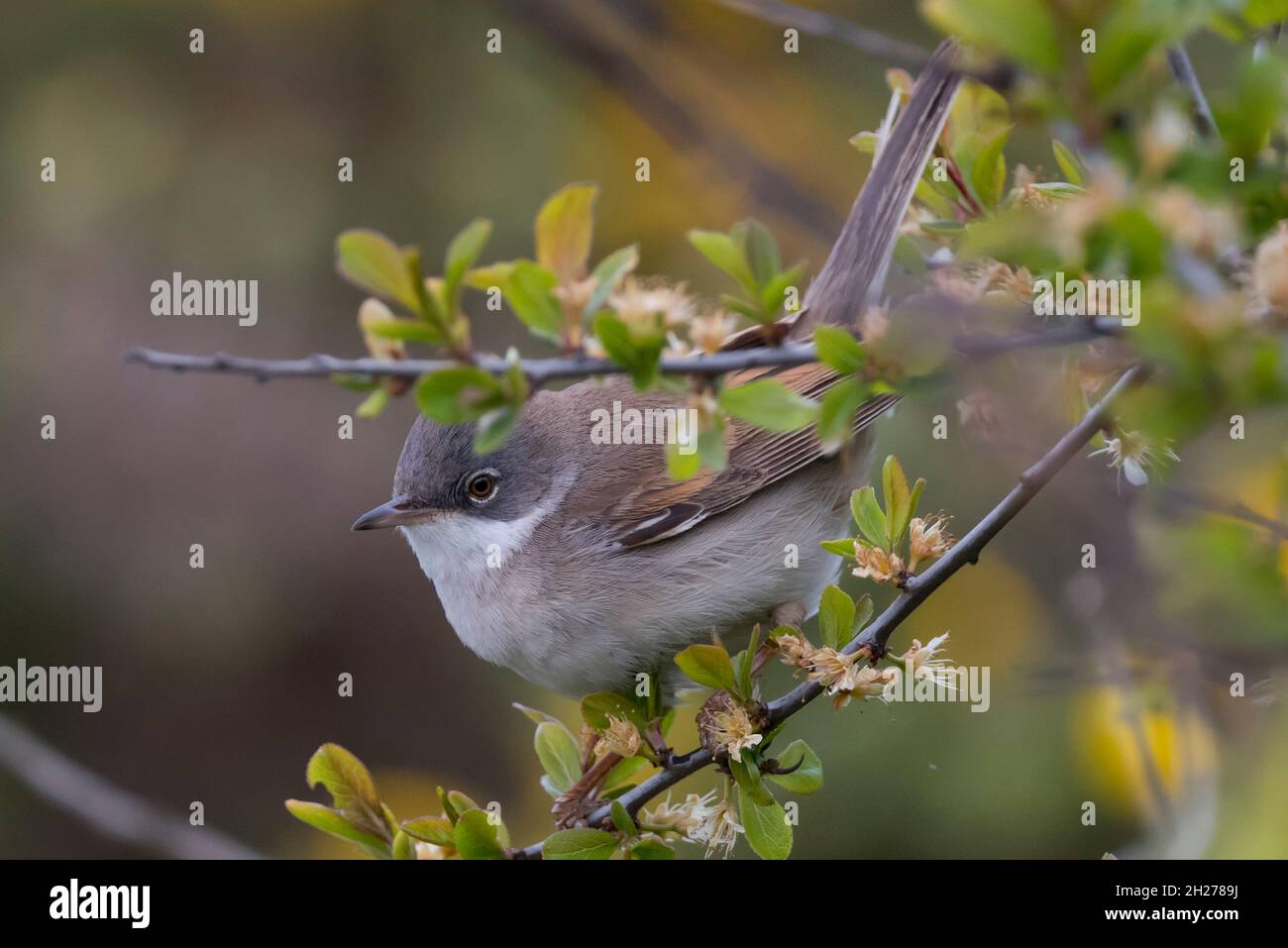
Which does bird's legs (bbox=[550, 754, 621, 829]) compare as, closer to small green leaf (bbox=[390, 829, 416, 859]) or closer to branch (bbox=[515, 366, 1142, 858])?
branch (bbox=[515, 366, 1142, 858])

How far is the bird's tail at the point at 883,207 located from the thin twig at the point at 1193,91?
593 mm

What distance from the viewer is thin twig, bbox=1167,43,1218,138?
165 centimetres

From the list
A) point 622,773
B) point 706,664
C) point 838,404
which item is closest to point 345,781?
point 622,773

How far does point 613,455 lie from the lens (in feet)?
12.0

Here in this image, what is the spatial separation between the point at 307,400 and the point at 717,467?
494cm

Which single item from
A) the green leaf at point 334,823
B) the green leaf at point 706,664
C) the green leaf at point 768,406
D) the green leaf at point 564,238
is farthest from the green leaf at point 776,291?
the green leaf at point 334,823

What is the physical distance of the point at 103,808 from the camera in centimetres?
427

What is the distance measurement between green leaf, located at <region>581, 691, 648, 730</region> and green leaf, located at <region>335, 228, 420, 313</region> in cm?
123

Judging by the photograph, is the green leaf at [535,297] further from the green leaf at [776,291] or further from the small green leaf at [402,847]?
the small green leaf at [402,847]

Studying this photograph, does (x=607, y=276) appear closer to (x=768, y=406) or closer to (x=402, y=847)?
(x=768, y=406)

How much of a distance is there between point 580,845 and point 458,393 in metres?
1.24

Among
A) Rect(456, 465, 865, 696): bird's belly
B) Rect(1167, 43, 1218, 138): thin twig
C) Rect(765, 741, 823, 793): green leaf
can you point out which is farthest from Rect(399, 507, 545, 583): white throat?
Rect(1167, 43, 1218, 138): thin twig

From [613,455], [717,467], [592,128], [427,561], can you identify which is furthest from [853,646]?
[592,128]

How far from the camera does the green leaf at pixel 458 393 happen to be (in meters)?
1.70
